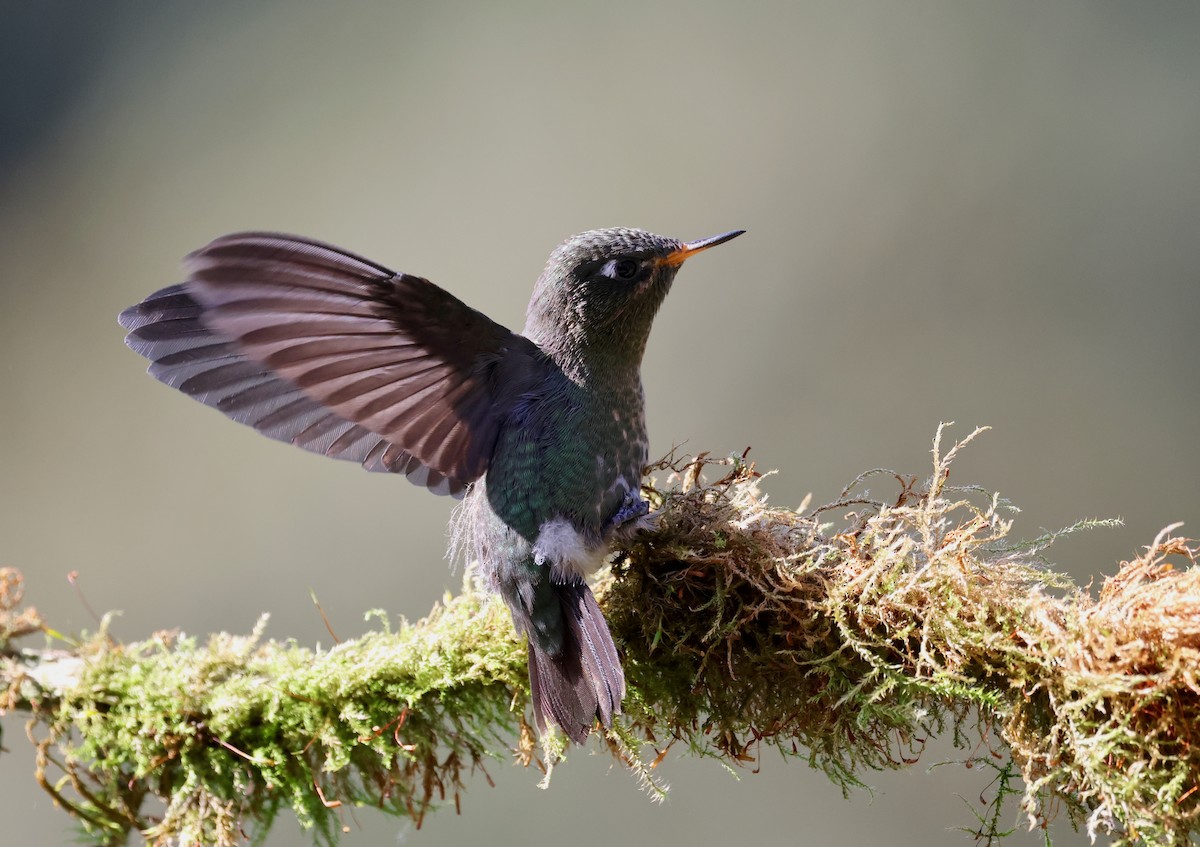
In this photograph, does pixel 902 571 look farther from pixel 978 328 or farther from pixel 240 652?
pixel 978 328

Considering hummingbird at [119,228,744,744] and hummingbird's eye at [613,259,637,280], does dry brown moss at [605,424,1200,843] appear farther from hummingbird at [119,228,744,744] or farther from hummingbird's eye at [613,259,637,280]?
hummingbird's eye at [613,259,637,280]

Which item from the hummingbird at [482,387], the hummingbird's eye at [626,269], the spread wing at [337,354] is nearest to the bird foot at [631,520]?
the hummingbird at [482,387]

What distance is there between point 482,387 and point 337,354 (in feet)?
0.80

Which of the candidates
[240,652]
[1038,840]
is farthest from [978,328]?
[240,652]

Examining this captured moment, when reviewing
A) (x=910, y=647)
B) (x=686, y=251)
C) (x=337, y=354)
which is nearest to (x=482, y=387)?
(x=337, y=354)

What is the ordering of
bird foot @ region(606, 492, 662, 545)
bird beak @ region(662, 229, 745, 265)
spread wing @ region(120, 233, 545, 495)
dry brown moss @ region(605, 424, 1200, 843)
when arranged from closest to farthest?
dry brown moss @ region(605, 424, 1200, 843) < spread wing @ region(120, 233, 545, 495) < bird foot @ region(606, 492, 662, 545) < bird beak @ region(662, 229, 745, 265)

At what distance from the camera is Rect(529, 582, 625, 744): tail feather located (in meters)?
1.39

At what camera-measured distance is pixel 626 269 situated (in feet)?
5.62

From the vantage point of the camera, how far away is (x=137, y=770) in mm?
1502

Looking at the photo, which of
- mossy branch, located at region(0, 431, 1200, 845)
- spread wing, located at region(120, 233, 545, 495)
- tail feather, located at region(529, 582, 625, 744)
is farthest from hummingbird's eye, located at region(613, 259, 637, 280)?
tail feather, located at region(529, 582, 625, 744)

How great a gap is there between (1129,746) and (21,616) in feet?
4.90

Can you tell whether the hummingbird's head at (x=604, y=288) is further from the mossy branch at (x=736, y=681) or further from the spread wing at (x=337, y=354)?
the mossy branch at (x=736, y=681)

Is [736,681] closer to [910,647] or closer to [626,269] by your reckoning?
[910,647]

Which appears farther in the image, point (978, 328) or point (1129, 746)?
point (978, 328)
